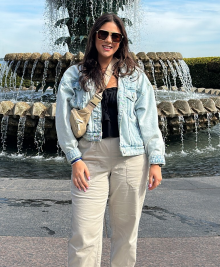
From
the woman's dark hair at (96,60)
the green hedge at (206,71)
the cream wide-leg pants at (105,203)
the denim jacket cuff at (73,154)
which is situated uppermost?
the green hedge at (206,71)

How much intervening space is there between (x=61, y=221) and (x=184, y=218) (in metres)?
1.19

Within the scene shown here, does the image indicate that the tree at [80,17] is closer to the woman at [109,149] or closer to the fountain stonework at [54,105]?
the fountain stonework at [54,105]

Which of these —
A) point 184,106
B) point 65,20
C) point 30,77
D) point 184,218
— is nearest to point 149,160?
point 184,218

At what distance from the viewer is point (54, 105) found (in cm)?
768

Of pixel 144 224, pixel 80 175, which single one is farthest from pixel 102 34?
pixel 144 224

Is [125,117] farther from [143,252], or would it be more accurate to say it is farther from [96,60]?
[143,252]

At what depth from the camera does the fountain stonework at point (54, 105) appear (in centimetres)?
783

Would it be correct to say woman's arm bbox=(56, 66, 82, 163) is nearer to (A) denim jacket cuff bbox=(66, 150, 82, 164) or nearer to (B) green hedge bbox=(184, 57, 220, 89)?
(A) denim jacket cuff bbox=(66, 150, 82, 164)

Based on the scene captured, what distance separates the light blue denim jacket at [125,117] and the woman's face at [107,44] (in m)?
0.19

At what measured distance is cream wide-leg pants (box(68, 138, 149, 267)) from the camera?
91.3 inches

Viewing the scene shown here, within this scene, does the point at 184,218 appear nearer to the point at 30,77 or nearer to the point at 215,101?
the point at 215,101

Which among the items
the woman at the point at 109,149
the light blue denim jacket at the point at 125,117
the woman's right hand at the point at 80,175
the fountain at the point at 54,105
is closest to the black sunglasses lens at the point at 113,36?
the woman at the point at 109,149

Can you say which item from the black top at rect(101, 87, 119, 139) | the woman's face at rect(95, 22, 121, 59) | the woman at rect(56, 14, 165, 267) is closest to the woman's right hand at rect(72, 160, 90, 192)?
the woman at rect(56, 14, 165, 267)

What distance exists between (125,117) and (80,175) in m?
0.45
